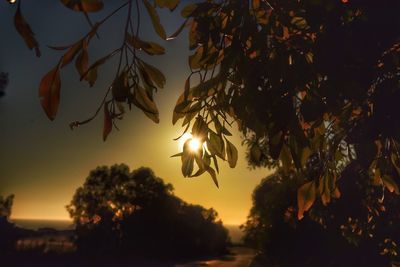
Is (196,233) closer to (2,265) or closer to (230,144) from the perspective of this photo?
(2,265)

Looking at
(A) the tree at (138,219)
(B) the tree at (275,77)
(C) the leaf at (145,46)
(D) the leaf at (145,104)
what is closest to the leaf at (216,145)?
(B) the tree at (275,77)

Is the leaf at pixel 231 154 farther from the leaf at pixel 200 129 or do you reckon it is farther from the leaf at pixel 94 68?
the leaf at pixel 94 68

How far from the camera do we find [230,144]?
104 inches

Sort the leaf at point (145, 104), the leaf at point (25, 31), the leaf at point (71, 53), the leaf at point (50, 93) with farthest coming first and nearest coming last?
1. the leaf at point (145, 104)
2. the leaf at point (71, 53)
3. the leaf at point (50, 93)
4. the leaf at point (25, 31)

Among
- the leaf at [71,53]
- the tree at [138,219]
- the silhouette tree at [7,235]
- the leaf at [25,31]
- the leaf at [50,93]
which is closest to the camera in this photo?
the leaf at [25,31]

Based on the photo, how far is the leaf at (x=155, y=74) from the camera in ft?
7.54

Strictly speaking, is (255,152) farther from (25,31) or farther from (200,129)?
(25,31)

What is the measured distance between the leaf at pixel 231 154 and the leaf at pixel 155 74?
0.59 meters

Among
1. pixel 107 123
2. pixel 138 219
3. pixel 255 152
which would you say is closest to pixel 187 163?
pixel 255 152

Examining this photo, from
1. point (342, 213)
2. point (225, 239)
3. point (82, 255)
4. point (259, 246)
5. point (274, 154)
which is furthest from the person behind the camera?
point (225, 239)

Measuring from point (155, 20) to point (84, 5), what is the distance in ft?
1.58

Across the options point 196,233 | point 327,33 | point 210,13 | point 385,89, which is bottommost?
point 385,89

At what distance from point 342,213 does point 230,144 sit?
4.73 metres

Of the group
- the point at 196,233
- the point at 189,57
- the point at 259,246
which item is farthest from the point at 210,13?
the point at 196,233
